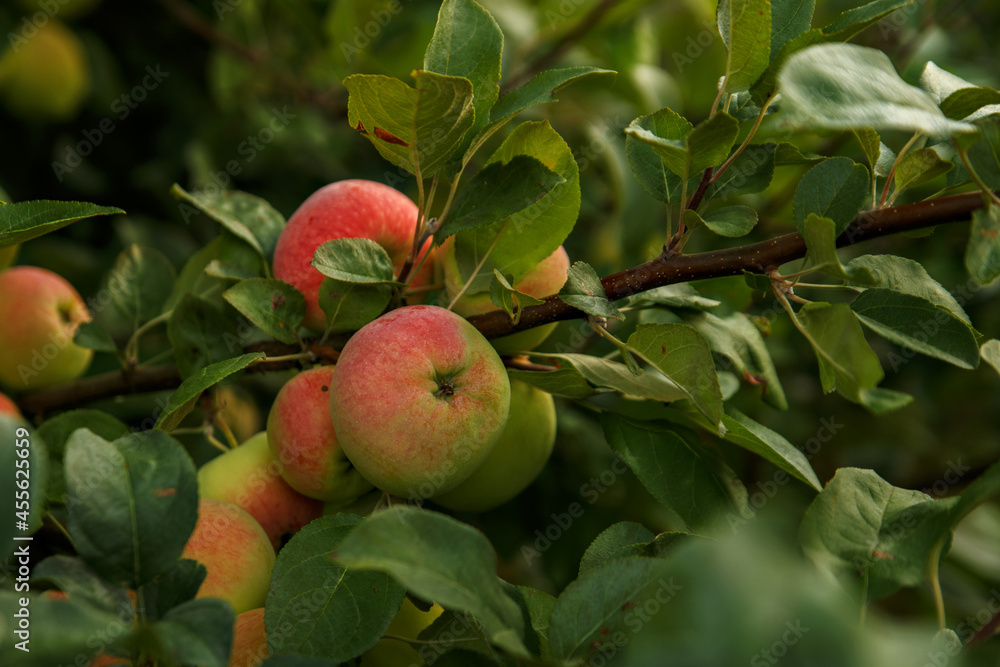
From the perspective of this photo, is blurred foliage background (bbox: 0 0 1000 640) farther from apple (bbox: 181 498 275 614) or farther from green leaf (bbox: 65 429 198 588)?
green leaf (bbox: 65 429 198 588)

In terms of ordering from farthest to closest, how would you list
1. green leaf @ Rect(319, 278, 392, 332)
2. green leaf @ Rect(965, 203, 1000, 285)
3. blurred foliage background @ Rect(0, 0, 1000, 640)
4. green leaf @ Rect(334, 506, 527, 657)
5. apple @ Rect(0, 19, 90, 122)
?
apple @ Rect(0, 19, 90, 122) → blurred foliage background @ Rect(0, 0, 1000, 640) → green leaf @ Rect(319, 278, 392, 332) → green leaf @ Rect(965, 203, 1000, 285) → green leaf @ Rect(334, 506, 527, 657)

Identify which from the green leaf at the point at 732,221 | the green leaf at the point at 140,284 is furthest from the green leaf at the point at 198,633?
the green leaf at the point at 140,284

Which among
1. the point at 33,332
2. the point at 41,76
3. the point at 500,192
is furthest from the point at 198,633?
the point at 41,76

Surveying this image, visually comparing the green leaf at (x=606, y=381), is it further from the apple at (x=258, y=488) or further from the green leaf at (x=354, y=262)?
the apple at (x=258, y=488)

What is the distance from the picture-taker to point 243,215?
0.92m

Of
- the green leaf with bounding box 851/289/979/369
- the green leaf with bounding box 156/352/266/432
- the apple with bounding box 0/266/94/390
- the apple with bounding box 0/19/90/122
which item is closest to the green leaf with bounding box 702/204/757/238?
the green leaf with bounding box 851/289/979/369

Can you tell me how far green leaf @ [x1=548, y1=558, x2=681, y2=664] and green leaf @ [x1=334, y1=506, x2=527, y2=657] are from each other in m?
0.03

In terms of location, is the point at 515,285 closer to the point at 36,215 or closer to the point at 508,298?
the point at 508,298

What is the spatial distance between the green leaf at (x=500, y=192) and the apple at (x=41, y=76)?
50.6 inches

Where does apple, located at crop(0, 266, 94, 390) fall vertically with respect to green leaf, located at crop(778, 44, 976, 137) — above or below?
below

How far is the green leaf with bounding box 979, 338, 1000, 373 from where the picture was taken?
61 cm

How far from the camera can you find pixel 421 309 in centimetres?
70

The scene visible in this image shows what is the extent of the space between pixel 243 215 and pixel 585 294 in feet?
1.58

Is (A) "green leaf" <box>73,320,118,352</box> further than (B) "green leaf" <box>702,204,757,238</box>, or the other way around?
(A) "green leaf" <box>73,320,118,352</box>
